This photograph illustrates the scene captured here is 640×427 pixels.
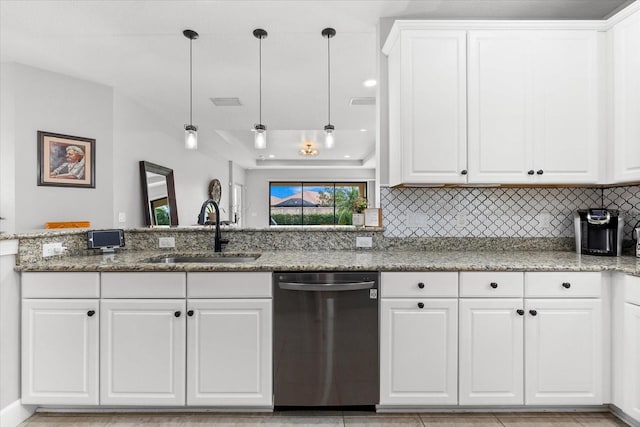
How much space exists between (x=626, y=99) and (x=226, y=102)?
3681 millimetres

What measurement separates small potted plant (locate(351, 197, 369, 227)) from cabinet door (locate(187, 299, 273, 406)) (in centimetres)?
103

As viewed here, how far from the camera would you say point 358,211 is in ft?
8.52

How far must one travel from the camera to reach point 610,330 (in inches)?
69.9

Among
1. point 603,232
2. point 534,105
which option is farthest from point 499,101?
point 603,232

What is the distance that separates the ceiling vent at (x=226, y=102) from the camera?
399cm

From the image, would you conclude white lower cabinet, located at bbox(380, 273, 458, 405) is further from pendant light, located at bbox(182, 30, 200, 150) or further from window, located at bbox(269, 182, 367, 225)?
window, located at bbox(269, 182, 367, 225)

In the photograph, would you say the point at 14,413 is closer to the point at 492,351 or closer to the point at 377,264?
the point at 377,264

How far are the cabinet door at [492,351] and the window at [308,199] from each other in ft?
26.7

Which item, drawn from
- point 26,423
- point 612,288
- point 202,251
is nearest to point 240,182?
point 202,251

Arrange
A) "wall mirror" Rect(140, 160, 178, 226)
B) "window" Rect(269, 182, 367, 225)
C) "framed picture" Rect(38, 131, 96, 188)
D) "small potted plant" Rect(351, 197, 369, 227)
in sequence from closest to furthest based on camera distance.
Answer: "small potted plant" Rect(351, 197, 369, 227), "framed picture" Rect(38, 131, 96, 188), "wall mirror" Rect(140, 160, 178, 226), "window" Rect(269, 182, 367, 225)

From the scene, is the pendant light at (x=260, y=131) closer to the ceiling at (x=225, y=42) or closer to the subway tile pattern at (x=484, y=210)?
the ceiling at (x=225, y=42)

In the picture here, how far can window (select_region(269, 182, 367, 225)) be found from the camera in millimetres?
10016

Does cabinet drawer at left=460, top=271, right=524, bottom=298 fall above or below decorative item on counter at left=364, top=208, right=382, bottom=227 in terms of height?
below

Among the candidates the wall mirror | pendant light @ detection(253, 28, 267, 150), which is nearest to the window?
the wall mirror
